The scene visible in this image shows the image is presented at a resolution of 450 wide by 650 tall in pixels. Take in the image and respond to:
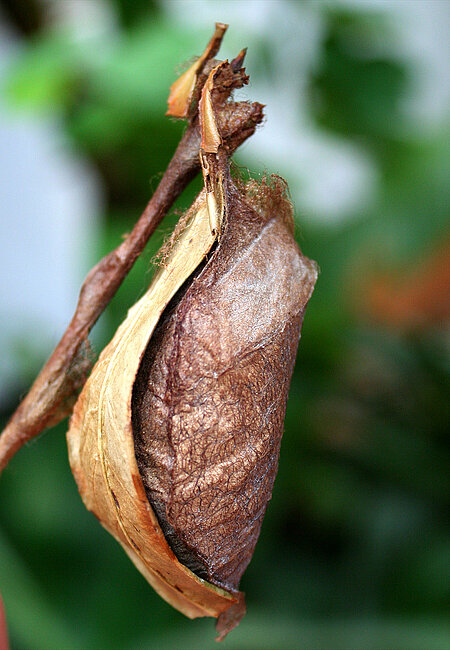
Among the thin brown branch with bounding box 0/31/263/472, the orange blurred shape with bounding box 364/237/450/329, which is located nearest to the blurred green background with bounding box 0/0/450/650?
the orange blurred shape with bounding box 364/237/450/329

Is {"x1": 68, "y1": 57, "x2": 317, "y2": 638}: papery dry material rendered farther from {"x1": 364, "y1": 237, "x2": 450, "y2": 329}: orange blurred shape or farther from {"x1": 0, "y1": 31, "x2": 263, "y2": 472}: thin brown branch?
{"x1": 364, "y1": 237, "x2": 450, "y2": 329}: orange blurred shape

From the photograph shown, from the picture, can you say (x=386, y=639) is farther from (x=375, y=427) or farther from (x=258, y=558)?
(x=375, y=427)

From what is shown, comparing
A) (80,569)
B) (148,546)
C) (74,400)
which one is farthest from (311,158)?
(148,546)

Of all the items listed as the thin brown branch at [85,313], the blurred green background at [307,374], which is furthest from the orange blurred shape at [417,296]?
the thin brown branch at [85,313]

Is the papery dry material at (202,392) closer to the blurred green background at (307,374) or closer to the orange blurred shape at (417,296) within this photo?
the blurred green background at (307,374)

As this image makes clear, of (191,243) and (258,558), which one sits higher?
(191,243)
